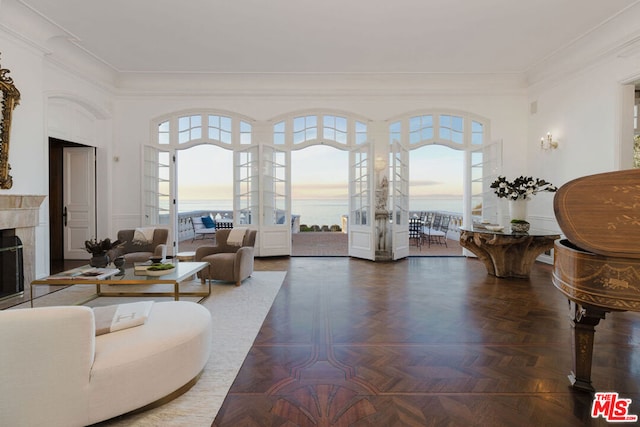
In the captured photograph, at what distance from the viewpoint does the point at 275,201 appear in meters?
7.38

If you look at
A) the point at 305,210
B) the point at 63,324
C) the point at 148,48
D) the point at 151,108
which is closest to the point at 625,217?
the point at 63,324

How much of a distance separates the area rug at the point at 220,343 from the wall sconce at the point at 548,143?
5542 millimetres

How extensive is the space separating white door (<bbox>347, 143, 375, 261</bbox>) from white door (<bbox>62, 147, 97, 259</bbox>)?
5395mm

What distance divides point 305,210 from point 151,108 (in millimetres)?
8747

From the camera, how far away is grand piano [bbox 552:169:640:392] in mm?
1774

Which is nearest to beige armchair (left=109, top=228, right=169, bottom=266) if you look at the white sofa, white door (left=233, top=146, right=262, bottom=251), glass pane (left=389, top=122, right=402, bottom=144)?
white door (left=233, top=146, right=262, bottom=251)

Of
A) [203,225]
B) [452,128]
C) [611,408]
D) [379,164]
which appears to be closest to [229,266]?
[379,164]

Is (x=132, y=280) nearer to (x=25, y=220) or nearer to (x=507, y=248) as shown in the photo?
(x=25, y=220)

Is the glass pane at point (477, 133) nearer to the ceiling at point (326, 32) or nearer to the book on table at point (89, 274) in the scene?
the ceiling at point (326, 32)

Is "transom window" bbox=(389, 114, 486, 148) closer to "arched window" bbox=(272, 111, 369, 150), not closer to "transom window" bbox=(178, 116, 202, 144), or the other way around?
"arched window" bbox=(272, 111, 369, 150)

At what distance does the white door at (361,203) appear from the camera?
6.97 metres

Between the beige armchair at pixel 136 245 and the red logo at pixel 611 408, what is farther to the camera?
the beige armchair at pixel 136 245

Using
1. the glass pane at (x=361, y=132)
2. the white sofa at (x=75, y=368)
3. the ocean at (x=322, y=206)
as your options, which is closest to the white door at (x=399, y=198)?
the glass pane at (x=361, y=132)

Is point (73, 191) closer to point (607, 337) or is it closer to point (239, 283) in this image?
point (239, 283)
